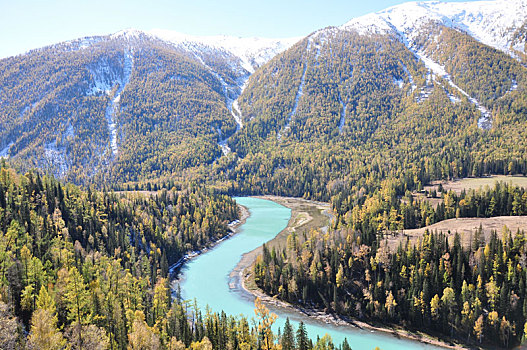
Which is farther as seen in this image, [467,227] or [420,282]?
[467,227]

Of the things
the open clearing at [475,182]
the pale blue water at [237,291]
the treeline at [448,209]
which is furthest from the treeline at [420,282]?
the open clearing at [475,182]

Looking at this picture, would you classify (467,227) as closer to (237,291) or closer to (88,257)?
(237,291)

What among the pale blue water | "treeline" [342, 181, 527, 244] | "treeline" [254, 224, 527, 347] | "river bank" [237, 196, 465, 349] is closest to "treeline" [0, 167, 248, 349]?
the pale blue water

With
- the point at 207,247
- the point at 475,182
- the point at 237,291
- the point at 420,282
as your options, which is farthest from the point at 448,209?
the point at 207,247

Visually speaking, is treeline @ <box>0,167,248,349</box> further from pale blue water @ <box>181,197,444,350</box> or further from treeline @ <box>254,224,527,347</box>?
treeline @ <box>254,224,527,347</box>

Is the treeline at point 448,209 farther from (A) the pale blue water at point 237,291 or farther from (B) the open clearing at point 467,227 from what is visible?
(A) the pale blue water at point 237,291
